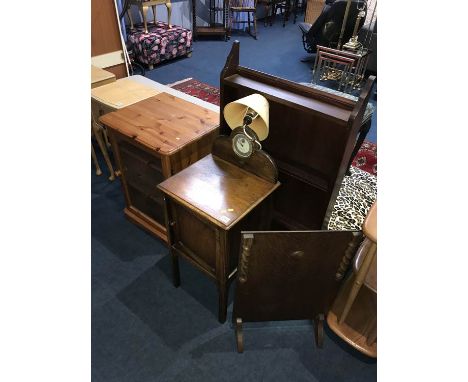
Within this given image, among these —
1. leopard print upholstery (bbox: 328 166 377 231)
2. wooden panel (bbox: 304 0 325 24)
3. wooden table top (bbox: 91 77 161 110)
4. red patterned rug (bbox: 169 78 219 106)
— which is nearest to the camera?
wooden table top (bbox: 91 77 161 110)

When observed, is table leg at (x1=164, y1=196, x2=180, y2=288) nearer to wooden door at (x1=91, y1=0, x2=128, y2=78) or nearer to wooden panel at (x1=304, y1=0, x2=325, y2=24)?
wooden door at (x1=91, y1=0, x2=128, y2=78)

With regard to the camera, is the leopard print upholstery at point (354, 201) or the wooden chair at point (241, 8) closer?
the leopard print upholstery at point (354, 201)

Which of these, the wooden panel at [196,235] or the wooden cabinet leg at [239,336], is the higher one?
the wooden panel at [196,235]

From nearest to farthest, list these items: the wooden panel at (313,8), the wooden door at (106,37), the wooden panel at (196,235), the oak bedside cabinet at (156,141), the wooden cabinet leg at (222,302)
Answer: the wooden panel at (196,235) → the wooden cabinet leg at (222,302) → the oak bedside cabinet at (156,141) → the wooden door at (106,37) → the wooden panel at (313,8)

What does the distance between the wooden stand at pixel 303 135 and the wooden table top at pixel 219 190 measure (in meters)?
0.22

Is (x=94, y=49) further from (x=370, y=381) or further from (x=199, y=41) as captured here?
(x=370, y=381)

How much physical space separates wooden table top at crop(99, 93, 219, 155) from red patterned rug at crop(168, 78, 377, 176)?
5.17 feet

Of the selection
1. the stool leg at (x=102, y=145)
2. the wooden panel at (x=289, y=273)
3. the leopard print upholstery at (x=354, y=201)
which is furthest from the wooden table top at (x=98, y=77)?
the leopard print upholstery at (x=354, y=201)

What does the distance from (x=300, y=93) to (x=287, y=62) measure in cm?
378

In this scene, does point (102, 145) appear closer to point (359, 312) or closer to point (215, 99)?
point (215, 99)

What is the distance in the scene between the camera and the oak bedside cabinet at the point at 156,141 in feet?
5.34

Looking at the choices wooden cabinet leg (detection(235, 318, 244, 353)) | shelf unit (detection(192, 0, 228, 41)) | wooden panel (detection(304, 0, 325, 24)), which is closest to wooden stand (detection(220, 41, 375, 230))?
wooden cabinet leg (detection(235, 318, 244, 353))

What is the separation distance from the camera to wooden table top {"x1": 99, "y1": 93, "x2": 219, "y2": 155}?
162cm

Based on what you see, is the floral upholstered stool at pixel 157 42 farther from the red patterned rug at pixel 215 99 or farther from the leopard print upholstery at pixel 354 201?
the leopard print upholstery at pixel 354 201
